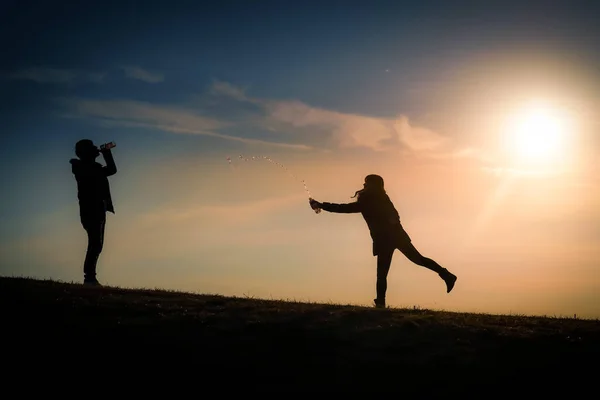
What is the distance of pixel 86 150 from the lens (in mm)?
19359

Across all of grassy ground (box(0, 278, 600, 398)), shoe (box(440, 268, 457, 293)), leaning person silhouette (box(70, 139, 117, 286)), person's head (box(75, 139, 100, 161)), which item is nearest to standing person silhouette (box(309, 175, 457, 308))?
shoe (box(440, 268, 457, 293))

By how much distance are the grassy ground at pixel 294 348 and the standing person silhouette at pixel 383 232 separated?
237cm

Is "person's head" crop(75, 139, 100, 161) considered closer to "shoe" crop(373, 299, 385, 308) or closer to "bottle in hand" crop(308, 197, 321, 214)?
"bottle in hand" crop(308, 197, 321, 214)

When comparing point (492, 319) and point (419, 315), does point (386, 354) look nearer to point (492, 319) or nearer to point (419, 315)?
point (419, 315)

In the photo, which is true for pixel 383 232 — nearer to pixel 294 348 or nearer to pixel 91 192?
pixel 294 348

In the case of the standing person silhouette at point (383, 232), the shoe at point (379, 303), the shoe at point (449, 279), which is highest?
the standing person silhouette at point (383, 232)

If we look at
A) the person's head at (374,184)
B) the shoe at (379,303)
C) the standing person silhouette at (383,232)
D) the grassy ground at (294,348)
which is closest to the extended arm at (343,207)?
the standing person silhouette at (383,232)

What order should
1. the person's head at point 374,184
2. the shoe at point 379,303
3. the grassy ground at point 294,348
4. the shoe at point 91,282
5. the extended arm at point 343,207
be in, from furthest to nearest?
1. the shoe at point 91,282
2. the extended arm at point 343,207
3. the person's head at point 374,184
4. the shoe at point 379,303
5. the grassy ground at point 294,348

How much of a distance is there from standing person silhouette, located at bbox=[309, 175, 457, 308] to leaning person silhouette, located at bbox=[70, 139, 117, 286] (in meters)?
7.14

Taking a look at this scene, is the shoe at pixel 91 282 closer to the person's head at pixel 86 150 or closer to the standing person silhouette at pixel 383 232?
the person's head at pixel 86 150

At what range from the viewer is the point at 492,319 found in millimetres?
15906

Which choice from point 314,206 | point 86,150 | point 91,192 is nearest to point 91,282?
point 91,192

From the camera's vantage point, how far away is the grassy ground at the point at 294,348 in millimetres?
11766

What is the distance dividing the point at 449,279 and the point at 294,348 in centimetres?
717
